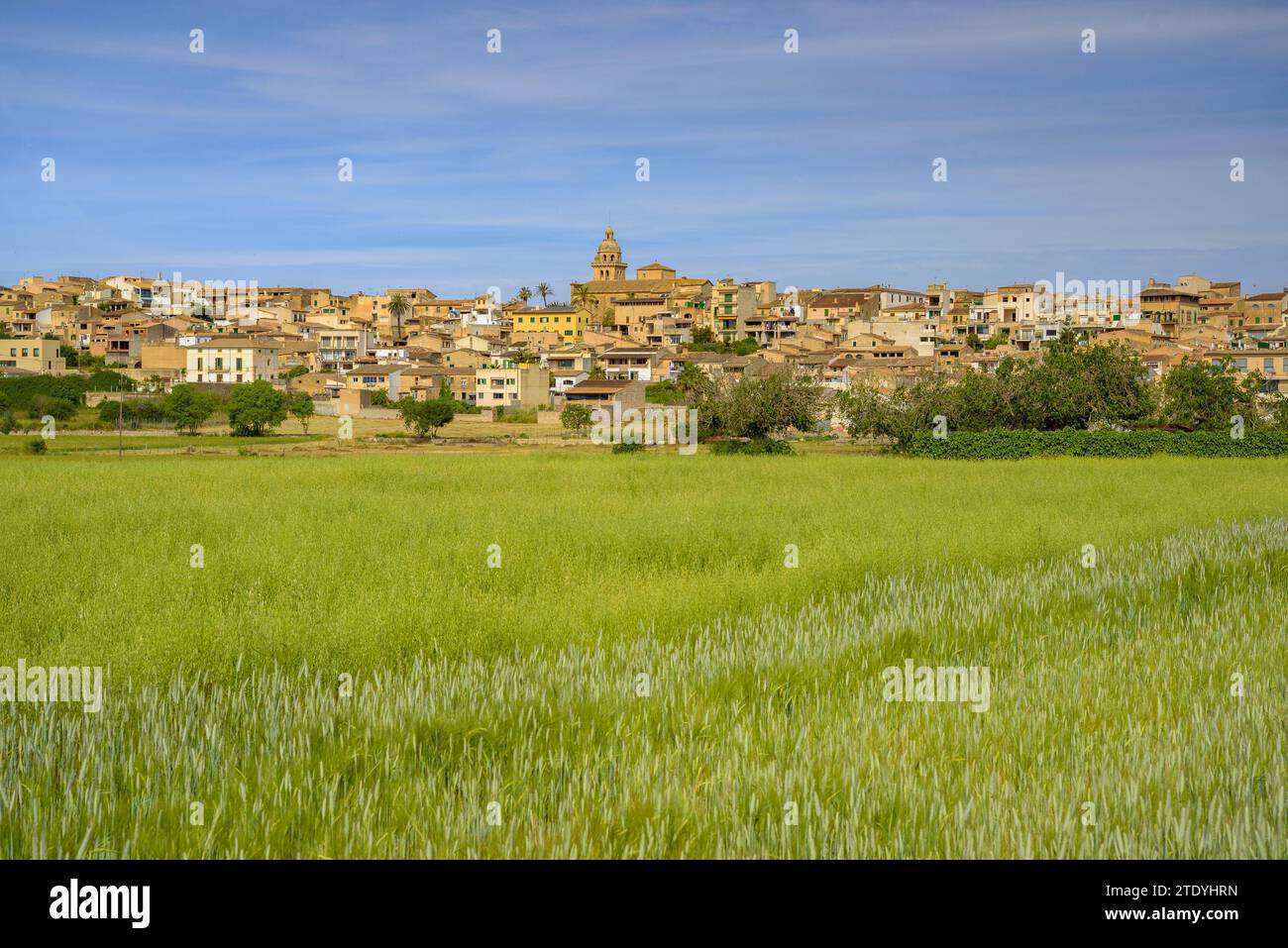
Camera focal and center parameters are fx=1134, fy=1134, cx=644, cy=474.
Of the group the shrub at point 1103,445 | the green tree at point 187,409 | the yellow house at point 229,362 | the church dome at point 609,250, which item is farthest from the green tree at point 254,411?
the church dome at point 609,250

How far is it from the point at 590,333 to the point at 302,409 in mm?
45869

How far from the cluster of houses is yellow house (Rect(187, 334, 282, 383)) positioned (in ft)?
0.54

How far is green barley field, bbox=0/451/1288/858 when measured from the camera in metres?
5.50

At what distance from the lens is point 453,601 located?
35.0 ft

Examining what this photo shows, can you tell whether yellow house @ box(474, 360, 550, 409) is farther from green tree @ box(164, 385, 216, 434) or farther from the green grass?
the green grass

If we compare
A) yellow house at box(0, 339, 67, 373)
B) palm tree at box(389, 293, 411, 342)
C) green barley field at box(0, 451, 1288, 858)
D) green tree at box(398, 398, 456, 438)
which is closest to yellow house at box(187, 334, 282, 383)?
yellow house at box(0, 339, 67, 373)

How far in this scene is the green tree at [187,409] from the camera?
66375 millimetres

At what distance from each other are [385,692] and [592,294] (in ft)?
458

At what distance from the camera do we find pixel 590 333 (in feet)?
381

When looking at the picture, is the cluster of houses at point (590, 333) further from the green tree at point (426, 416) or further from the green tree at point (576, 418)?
the green tree at point (426, 416)

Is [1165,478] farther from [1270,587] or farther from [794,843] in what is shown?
[794,843]
